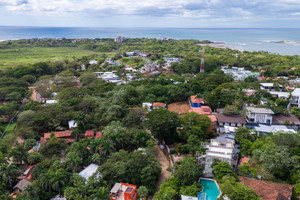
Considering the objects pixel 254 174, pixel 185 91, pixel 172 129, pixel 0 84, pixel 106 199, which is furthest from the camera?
pixel 0 84

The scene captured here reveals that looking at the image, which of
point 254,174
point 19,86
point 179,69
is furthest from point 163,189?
point 179,69

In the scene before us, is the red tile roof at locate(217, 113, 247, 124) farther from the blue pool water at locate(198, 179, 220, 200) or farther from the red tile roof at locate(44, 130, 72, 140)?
the red tile roof at locate(44, 130, 72, 140)

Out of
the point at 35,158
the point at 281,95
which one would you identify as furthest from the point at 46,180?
the point at 281,95

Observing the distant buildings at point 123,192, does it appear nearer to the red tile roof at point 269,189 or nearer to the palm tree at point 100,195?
the palm tree at point 100,195

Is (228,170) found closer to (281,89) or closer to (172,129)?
(172,129)

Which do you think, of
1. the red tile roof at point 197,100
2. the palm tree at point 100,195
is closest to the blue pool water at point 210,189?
the palm tree at point 100,195

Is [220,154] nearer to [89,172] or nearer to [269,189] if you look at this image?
[269,189]
